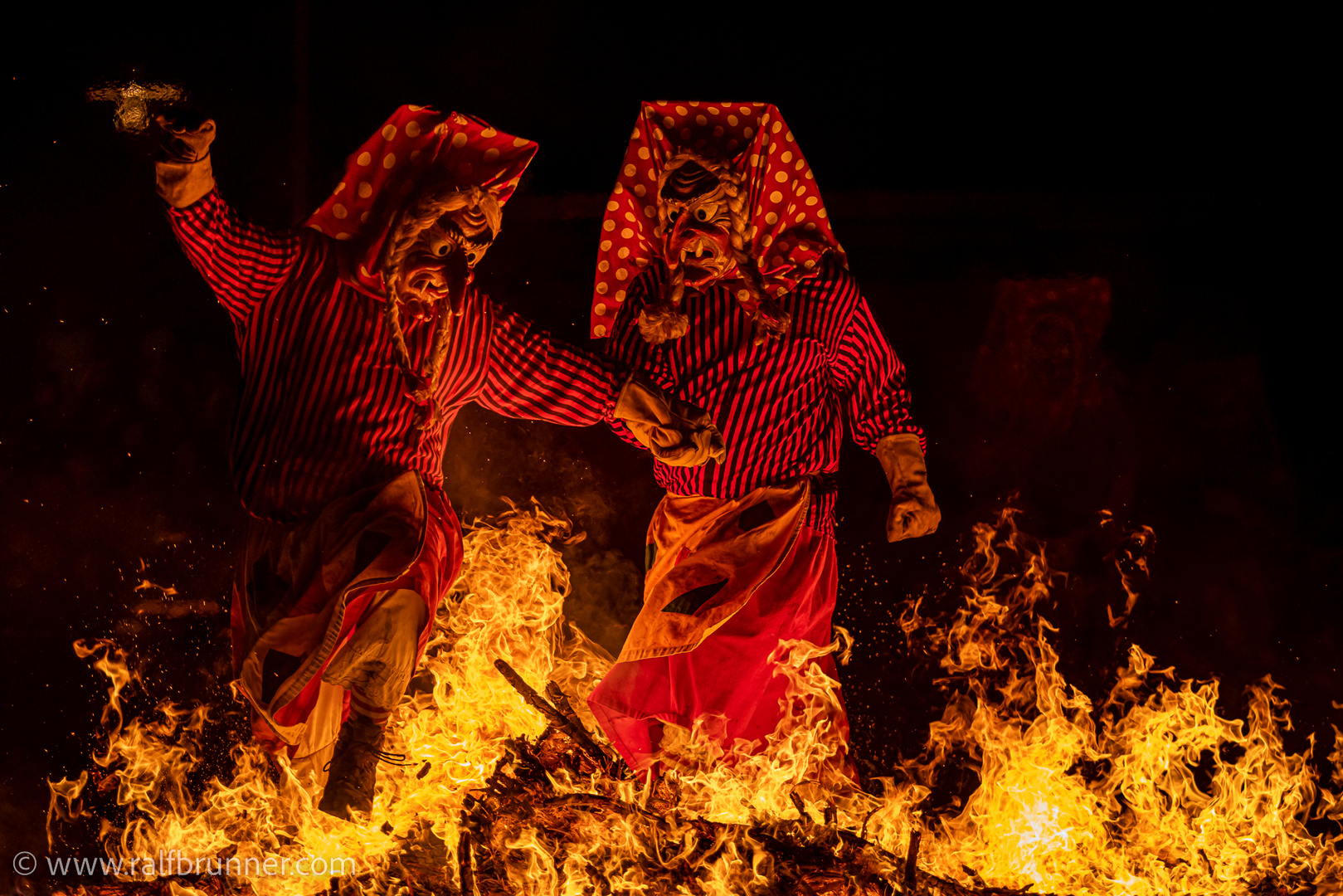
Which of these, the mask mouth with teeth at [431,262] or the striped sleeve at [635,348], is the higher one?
the mask mouth with teeth at [431,262]

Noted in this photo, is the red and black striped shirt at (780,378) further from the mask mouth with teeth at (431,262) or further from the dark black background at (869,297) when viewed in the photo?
the mask mouth with teeth at (431,262)

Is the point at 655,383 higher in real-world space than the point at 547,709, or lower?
higher

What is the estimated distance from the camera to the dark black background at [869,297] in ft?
11.0

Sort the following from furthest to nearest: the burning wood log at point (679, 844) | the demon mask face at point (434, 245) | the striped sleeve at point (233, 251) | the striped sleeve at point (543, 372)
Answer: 1. the striped sleeve at point (543, 372)
2. the demon mask face at point (434, 245)
3. the striped sleeve at point (233, 251)
4. the burning wood log at point (679, 844)

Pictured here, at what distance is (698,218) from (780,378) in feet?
1.79

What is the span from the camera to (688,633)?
10.5 ft

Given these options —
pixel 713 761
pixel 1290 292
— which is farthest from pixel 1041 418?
pixel 713 761

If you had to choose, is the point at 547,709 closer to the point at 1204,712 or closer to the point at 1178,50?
the point at 1204,712

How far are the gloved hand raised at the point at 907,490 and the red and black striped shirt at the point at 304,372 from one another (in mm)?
1389

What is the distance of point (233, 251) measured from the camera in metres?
2.98

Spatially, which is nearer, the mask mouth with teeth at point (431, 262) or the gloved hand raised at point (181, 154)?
the gloved hand raised at point (181, 154)

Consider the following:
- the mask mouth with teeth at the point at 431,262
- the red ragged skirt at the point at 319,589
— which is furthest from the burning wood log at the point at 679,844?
the mask mouth with teeth at the point at 431,262

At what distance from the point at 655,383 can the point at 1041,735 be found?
1.69 metres

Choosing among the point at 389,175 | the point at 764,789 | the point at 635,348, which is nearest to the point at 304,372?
the point at 389,175
